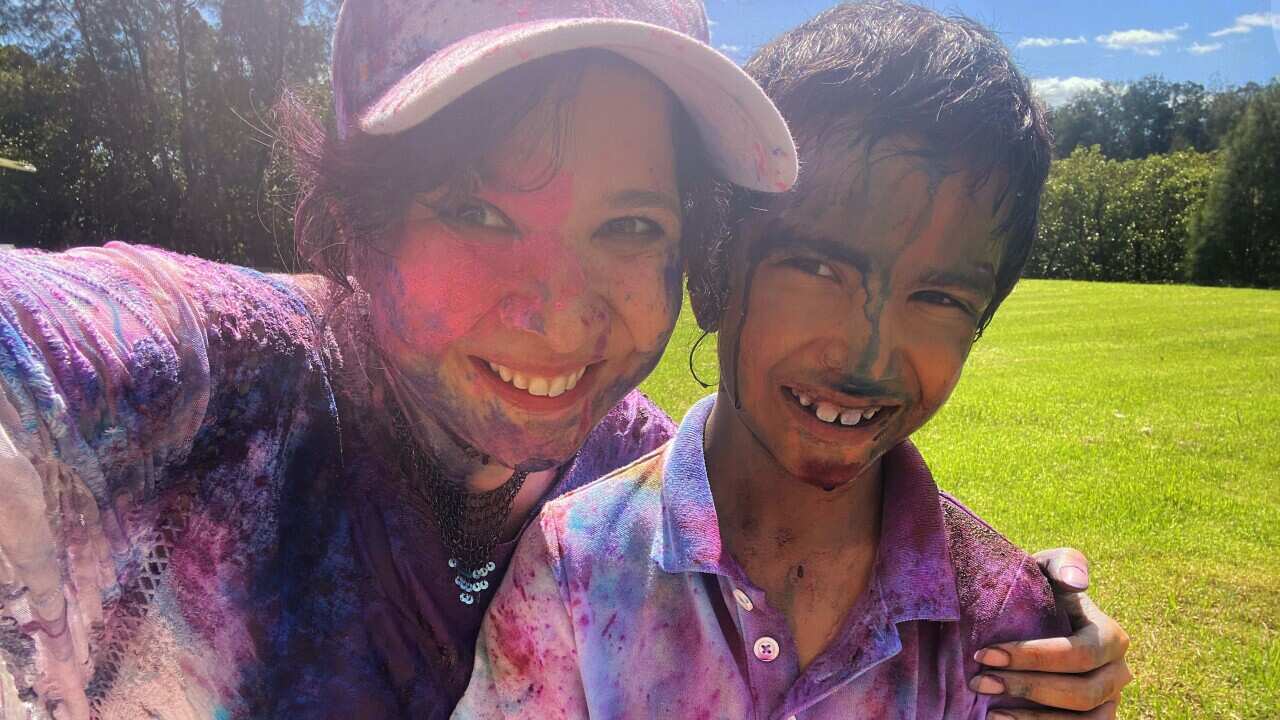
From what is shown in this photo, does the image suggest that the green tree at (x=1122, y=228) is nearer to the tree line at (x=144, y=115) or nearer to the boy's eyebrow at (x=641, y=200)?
the tree line at (x=144, y=115)

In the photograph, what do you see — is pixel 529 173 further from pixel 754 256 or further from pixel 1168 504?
pixel 1168 504

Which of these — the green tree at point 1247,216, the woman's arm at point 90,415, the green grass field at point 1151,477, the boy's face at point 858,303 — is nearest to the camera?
the woman's arm at point 90,415

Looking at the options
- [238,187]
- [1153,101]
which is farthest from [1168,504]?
[1153,101]

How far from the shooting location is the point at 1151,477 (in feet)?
21.9

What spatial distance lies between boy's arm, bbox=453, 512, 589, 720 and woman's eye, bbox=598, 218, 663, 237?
23.7 inches

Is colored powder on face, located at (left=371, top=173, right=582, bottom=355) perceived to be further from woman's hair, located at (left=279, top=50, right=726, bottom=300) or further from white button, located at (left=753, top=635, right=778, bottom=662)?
white button, located at (left=753, top=635, right=778, bottom=662)

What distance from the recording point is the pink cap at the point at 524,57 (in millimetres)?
1308

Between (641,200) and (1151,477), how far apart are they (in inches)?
257

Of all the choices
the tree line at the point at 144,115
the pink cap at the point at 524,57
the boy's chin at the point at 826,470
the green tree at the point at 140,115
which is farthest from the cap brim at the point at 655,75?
the green tree at the point at 140,115

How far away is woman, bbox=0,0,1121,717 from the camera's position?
133cm

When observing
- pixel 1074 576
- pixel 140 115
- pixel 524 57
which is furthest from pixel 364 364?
pixel 140 115

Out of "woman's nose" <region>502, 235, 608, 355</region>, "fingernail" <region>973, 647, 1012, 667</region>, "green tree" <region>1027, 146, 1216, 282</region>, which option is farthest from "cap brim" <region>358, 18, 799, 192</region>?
"green tree" <region>1027, 146, 1216, 282</region>

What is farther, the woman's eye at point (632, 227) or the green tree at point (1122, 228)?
the green tree at point (1122, 228)

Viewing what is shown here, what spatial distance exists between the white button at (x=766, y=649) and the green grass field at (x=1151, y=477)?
0.77 m
